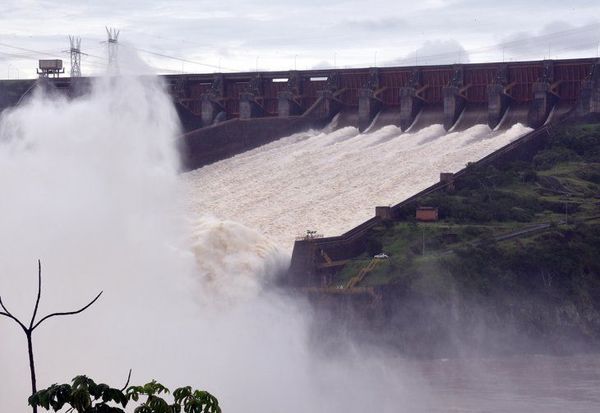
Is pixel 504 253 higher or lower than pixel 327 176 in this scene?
lower

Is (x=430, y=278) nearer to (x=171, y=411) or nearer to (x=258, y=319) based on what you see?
(x=258, y=319)

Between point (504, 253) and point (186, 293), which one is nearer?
point (186, 293)

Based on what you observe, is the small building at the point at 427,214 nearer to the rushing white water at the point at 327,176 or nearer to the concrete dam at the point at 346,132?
the concrete dam at the point at 346,132

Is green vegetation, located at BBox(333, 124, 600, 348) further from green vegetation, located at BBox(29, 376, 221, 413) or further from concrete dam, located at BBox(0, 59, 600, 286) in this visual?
green vegetation, located at BBox(29, 376, 221, 413)

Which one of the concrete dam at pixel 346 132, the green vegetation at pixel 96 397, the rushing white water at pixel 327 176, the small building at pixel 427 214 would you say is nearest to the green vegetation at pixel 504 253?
the small building at pixel 427 214

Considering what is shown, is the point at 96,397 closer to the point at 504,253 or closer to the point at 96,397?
the point at 96,397

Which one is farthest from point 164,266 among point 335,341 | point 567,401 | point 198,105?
point 198,105

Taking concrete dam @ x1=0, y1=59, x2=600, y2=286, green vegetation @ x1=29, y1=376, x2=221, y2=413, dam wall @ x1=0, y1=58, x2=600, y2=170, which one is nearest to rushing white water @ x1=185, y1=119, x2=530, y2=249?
concrete dam @ x1=0, y1=59, x2=600, y2=286

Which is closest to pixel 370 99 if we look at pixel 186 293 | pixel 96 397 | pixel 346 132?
pixel 346 132
